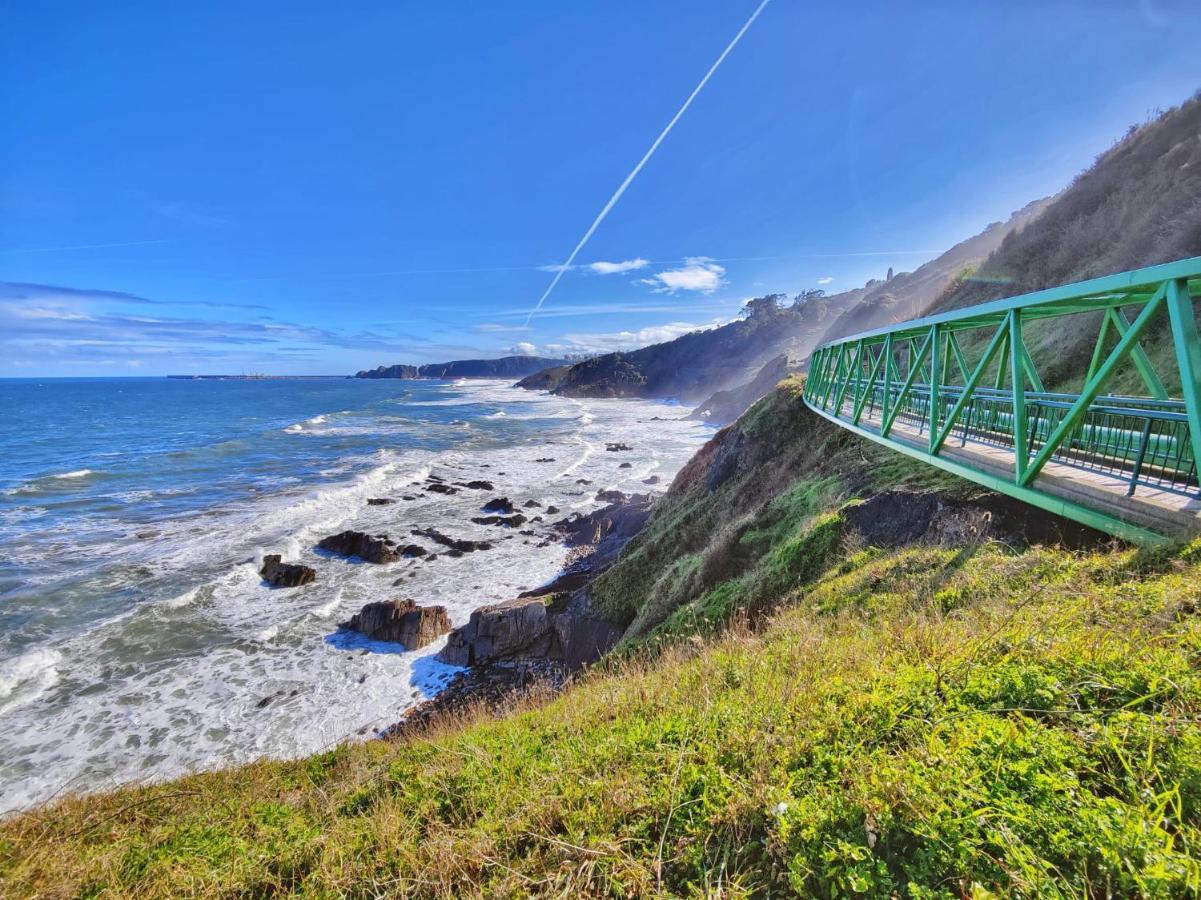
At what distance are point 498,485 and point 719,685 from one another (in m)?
31.2

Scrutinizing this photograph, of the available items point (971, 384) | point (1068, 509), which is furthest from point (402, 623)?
point (1068, 509)

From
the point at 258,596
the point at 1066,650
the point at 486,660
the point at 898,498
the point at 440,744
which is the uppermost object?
the point at 1066,650

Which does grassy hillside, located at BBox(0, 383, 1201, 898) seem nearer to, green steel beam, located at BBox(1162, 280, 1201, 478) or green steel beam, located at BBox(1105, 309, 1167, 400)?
green steel beam, located at BBox(1162, 280, 1201, 478)

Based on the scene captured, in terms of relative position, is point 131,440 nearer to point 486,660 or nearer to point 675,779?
point 486,660

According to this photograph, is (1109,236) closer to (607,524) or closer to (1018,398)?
(1018,398)

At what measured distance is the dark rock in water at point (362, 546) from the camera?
21.7 m

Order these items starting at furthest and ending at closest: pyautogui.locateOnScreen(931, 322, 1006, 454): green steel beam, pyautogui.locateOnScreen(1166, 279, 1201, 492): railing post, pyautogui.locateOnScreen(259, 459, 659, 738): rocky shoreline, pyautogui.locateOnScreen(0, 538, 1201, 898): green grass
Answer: pyautogui.locateOnScreen(259, 459, 659, 738): rocky shoreline → pyautogui.locateOnScreen(931, 322, 1006, 454): green steel beam → pyautogui.locateOnScreen(1166, 279, 1201, 492): railing post → pyautogui.locateOnScreen(0, 538, 1201, 898): green grass

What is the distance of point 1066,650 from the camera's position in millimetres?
3309

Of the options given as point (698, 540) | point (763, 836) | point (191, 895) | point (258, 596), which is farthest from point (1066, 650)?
point (258, 596)

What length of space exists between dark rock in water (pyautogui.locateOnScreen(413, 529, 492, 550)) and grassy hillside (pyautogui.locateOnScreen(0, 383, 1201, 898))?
53.0 ft

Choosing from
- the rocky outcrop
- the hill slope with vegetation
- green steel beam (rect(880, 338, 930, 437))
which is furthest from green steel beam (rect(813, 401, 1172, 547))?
the hill slope with vegetation

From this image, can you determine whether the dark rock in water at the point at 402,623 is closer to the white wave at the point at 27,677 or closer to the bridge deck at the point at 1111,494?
the white wave at the point at 27,677

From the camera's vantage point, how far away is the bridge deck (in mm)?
4844

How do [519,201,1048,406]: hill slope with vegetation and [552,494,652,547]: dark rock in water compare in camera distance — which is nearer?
[552,494,652,547]: dark rock in water
